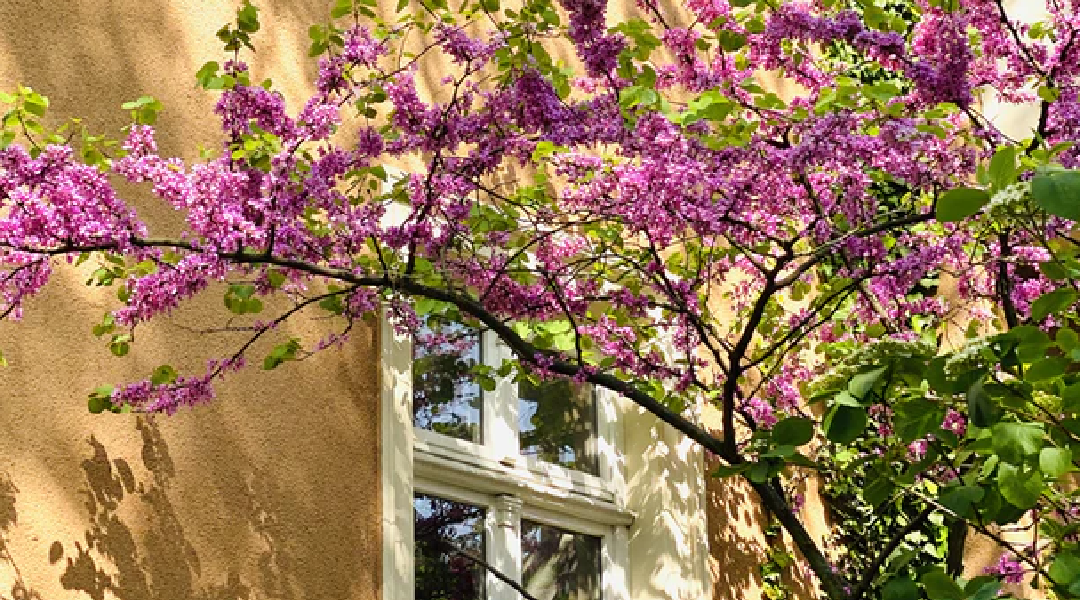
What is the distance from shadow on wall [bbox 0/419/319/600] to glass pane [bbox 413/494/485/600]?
60 centimetres

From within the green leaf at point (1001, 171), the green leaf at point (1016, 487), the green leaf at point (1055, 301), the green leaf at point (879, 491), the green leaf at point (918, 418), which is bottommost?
the green leaf at point (1016, 487)

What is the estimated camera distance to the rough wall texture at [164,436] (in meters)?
2.99

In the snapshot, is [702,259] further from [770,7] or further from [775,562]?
[775,562]

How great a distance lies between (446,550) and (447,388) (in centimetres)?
51

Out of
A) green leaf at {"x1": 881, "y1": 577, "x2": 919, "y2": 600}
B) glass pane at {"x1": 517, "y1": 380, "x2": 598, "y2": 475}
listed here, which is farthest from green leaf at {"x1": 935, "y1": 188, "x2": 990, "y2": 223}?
glass pane at {"x1": 517, "y1": 380, "x2": 598, "y2": 475}

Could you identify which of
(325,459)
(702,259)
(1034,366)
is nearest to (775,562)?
(702,259)

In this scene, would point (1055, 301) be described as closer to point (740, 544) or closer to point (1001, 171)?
point (1001, 171)

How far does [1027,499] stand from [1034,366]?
0.22 m

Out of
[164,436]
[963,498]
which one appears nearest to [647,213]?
[963,498]

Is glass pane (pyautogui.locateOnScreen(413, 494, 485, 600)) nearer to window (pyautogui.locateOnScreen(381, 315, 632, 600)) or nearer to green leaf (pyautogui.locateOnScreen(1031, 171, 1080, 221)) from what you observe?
window (pyautogui.locateOnScreen(381, 315, 632, 600))

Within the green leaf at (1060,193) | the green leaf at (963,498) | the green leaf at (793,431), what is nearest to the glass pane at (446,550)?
the green leaf at (793,431)

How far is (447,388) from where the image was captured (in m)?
4.08

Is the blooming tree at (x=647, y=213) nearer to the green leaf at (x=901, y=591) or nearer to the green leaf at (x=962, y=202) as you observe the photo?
the green leaf at (x=901, y=591)

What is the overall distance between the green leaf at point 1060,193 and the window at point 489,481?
2.23 meters
